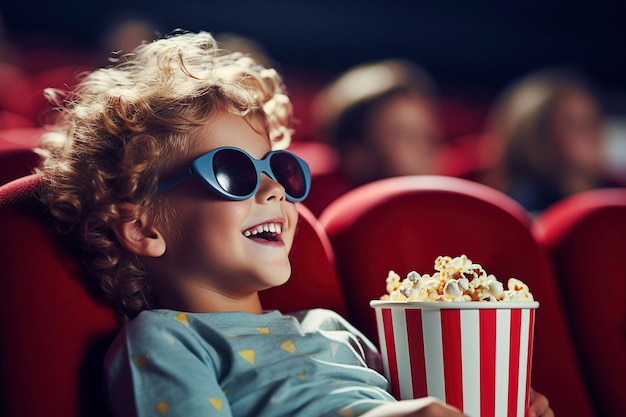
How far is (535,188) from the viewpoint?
236 cm

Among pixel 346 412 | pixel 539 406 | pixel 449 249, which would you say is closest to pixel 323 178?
pixel 449 249

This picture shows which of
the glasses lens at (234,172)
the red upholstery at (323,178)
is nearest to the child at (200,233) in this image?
the glasses lens at (234,172)

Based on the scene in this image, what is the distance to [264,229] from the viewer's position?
35.7 inches

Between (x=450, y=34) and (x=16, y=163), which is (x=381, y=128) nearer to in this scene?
(x=16, y=163)

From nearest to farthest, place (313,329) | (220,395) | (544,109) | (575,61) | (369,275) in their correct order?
(220,395) < (313,329) < (369,275) < (544,109) < (575,61)

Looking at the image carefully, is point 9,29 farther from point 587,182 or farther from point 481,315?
point 481,315

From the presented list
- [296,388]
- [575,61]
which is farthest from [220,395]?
[575,61]

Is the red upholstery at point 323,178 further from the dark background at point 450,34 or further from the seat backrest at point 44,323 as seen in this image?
the dark background at point 450,34

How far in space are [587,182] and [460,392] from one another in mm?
1791

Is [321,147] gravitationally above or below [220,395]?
above

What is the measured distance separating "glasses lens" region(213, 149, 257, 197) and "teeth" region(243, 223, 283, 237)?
49 mm

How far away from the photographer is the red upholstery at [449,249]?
1.06 m

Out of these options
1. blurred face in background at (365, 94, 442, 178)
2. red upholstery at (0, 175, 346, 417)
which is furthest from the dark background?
red upholstery at (0, 175, 346, 417)

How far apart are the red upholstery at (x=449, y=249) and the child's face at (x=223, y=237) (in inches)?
7.2
